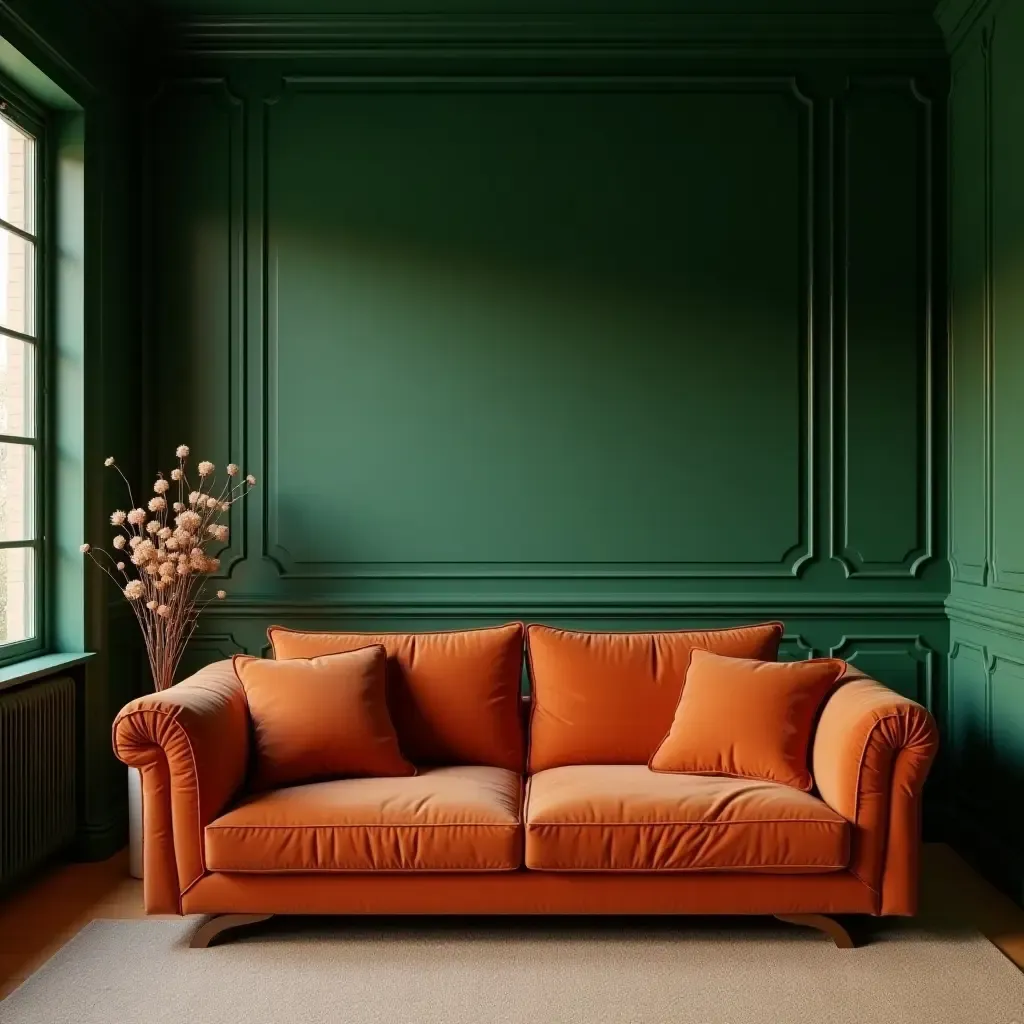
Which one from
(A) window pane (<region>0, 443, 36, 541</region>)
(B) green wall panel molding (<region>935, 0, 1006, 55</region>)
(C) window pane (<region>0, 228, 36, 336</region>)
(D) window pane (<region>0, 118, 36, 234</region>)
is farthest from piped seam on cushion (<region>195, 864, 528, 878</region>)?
(B) green wall panel molding (<region>935, 0, 1006, 55</region>)

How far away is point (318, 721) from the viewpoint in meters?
2.75

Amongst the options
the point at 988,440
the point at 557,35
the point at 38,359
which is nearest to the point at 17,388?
the point at 38,359

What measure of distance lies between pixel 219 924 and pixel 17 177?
2367mm

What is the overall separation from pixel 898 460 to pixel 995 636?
0.74 m

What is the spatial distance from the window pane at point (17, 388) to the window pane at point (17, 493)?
0.06m

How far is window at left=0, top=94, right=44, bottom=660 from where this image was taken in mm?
2969

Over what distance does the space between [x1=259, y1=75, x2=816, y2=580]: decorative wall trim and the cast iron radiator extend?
2.95 ft

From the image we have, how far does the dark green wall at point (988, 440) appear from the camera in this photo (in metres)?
2.98

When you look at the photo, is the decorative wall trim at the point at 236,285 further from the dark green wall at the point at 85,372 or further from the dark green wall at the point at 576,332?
the dark green wall at the point at 85,372

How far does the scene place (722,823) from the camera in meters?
2.49

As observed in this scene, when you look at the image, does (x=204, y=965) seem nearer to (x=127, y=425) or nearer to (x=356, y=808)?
(x=356, y=808)

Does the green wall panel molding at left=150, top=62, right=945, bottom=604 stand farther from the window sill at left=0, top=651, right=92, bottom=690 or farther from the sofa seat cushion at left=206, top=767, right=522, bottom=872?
the sofa seat cushion at left=206, top=767, right=522, bottom=872

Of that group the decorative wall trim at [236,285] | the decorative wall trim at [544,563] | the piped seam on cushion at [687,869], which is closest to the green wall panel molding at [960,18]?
the decorative wall trim at [544,563]

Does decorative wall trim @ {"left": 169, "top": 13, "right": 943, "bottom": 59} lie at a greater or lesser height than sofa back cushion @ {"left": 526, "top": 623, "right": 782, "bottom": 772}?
greater
